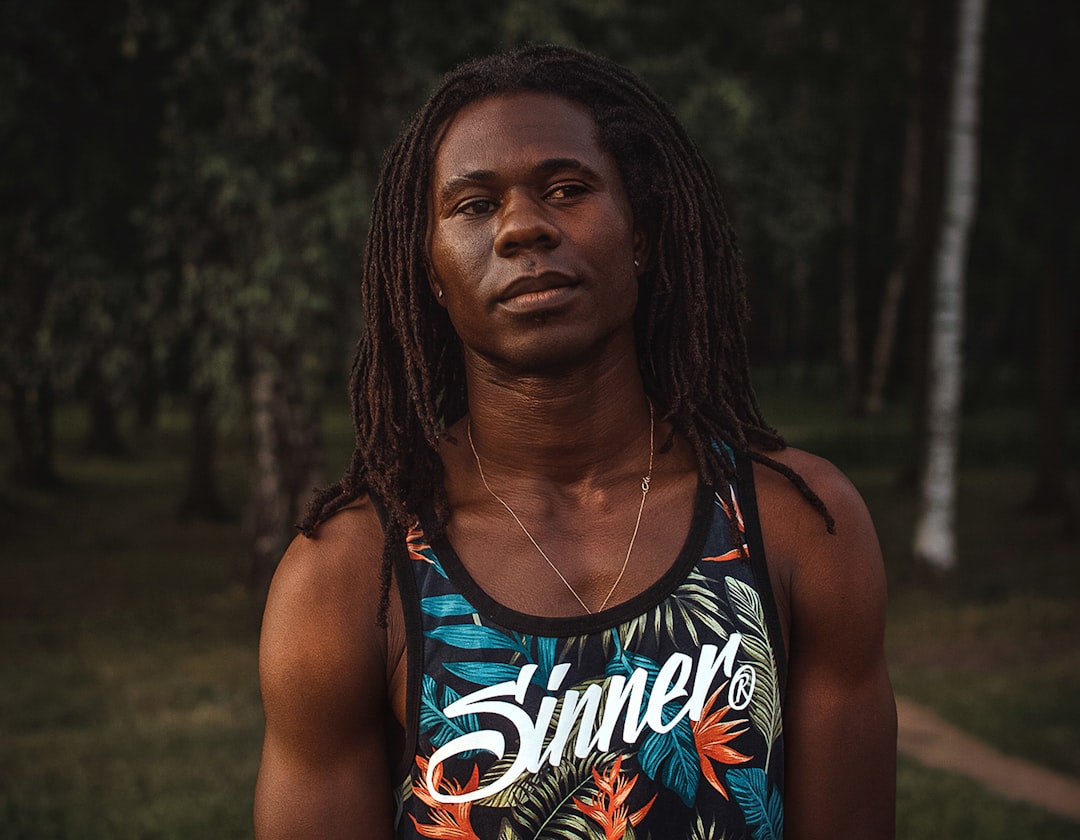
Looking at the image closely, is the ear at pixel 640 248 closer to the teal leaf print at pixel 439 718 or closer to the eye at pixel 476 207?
the eye at pixel 476 207

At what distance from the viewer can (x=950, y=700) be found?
8.31m

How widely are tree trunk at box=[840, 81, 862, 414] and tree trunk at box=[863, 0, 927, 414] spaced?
1.39ft

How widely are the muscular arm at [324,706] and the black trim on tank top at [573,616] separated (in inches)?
5.0

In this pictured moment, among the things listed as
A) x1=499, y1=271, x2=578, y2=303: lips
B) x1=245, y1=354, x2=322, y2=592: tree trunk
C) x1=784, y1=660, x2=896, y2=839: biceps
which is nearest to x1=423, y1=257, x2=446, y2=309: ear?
x1=499, y1=271, x2=578, y2=303: lips

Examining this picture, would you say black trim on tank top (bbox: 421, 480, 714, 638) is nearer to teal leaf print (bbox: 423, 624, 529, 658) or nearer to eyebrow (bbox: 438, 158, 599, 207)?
teal leaf print (bbox: 423, 624, 529, 658)

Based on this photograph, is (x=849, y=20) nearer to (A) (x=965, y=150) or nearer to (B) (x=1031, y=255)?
(B) (x=1031, y=255)

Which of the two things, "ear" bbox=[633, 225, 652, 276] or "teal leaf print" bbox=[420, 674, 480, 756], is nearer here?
"teal leaf print" bbox=[420, 674, 480, 756]

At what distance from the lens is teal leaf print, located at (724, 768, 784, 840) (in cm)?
199

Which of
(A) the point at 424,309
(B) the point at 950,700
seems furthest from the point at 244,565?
(A) the point at 424,309

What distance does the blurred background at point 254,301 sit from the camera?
781 centimetres

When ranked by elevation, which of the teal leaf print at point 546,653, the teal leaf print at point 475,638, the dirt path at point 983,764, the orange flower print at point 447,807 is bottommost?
the dirt path at point 983,764

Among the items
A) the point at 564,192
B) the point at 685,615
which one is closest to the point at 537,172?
the point at 564,192

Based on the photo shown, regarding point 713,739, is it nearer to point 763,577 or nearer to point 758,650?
point 758,650

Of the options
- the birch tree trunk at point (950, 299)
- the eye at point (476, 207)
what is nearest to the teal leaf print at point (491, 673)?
the eye at point (476, 207)
